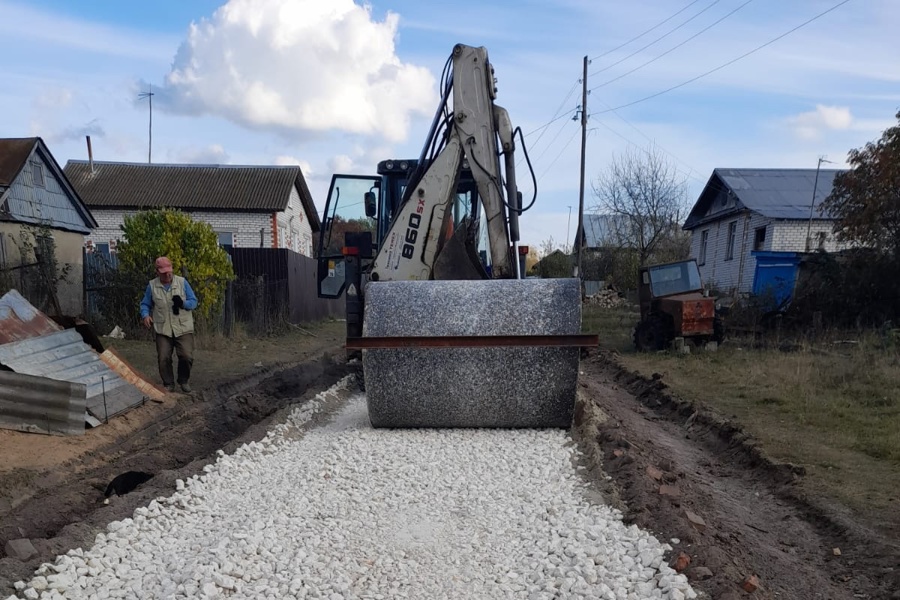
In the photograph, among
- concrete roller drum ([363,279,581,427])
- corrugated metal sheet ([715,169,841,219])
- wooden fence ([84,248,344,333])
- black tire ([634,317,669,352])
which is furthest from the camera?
corrugated metal sheet ([715,169,841,219])

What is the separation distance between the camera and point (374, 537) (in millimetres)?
3963

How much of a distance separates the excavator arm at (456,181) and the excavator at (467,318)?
1 centimetres

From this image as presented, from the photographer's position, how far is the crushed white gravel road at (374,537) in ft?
11.1

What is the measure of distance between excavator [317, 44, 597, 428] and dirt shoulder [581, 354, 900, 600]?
802 millimetres

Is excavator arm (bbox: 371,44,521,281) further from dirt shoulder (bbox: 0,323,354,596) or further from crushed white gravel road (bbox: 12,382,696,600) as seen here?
crushed white gravel road (bbox: 12,382,696,600)

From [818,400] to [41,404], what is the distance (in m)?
8.53

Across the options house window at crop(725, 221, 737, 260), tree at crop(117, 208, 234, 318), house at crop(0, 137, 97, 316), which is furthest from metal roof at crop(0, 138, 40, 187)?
house window at crop(725, 221, 737, 260)

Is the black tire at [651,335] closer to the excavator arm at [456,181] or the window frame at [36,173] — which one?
the excavator arm at [456,181]

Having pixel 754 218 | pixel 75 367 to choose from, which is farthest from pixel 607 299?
pixel 75 367

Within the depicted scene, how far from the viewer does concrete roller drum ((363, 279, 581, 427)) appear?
6.13 m

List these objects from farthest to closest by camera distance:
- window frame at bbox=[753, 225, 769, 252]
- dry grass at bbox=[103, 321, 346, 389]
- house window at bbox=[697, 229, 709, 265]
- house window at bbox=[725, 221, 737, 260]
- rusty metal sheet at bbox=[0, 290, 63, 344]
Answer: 1. house window at bbox=[697, 229, 709, 265]
2. house window at bbox=[725, 221, 737, 260]
3. window frame at bbox=[753, 225, 769, 252]
4. dry grass at bbox=[103, 321, 346, 389]
5. rusty metal sheet at bbox=[0, 290, 63, 344]

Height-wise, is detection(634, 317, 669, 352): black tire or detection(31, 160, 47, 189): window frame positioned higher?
detection(31, 160, 47, 189): window frame

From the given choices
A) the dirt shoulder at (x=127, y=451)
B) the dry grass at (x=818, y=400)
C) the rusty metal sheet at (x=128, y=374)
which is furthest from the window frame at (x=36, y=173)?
the dry grass at (x=818, y=400)

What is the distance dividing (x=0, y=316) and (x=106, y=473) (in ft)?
9.85
